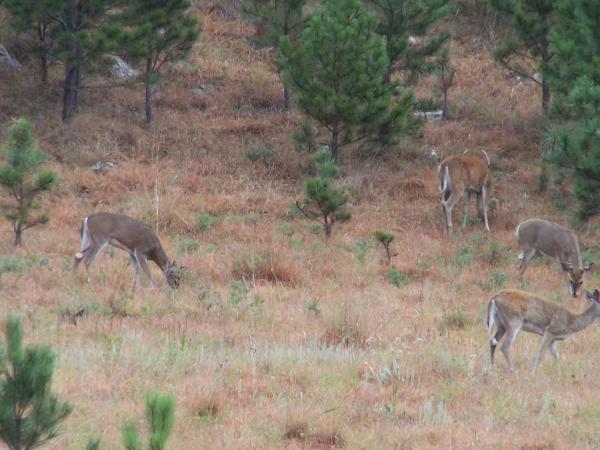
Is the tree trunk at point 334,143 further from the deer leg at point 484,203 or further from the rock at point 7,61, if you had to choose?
the rock at point 7,61

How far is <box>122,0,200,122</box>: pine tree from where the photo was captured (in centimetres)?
2181

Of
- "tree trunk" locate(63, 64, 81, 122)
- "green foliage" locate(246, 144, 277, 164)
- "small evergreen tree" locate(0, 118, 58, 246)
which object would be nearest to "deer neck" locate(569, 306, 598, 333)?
"small evergreen tree" locate(0, 118, 58, 246)

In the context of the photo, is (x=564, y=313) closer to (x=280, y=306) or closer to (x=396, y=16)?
(x=280, y=306)

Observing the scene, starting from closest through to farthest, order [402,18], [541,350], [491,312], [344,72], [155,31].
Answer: [541,350] < [491,312] < [344,72] < [155,31] < [402,18]

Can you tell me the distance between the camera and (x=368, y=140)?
71.5 feet

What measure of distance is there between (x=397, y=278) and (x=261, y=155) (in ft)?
30.3

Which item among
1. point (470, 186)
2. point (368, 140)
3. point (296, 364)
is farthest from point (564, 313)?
point (368, 140)

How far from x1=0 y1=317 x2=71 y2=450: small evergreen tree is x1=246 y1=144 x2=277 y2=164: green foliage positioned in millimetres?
18251

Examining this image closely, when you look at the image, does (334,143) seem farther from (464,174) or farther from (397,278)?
(397,278)

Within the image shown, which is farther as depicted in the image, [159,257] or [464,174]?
[464,174]

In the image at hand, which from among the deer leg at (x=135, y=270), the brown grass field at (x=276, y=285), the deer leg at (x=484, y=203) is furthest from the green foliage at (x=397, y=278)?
the deer leg at (x=484, y=203)

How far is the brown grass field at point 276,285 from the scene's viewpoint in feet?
22.9

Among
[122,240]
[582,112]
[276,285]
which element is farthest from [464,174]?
[122,240]

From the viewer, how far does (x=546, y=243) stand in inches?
603
